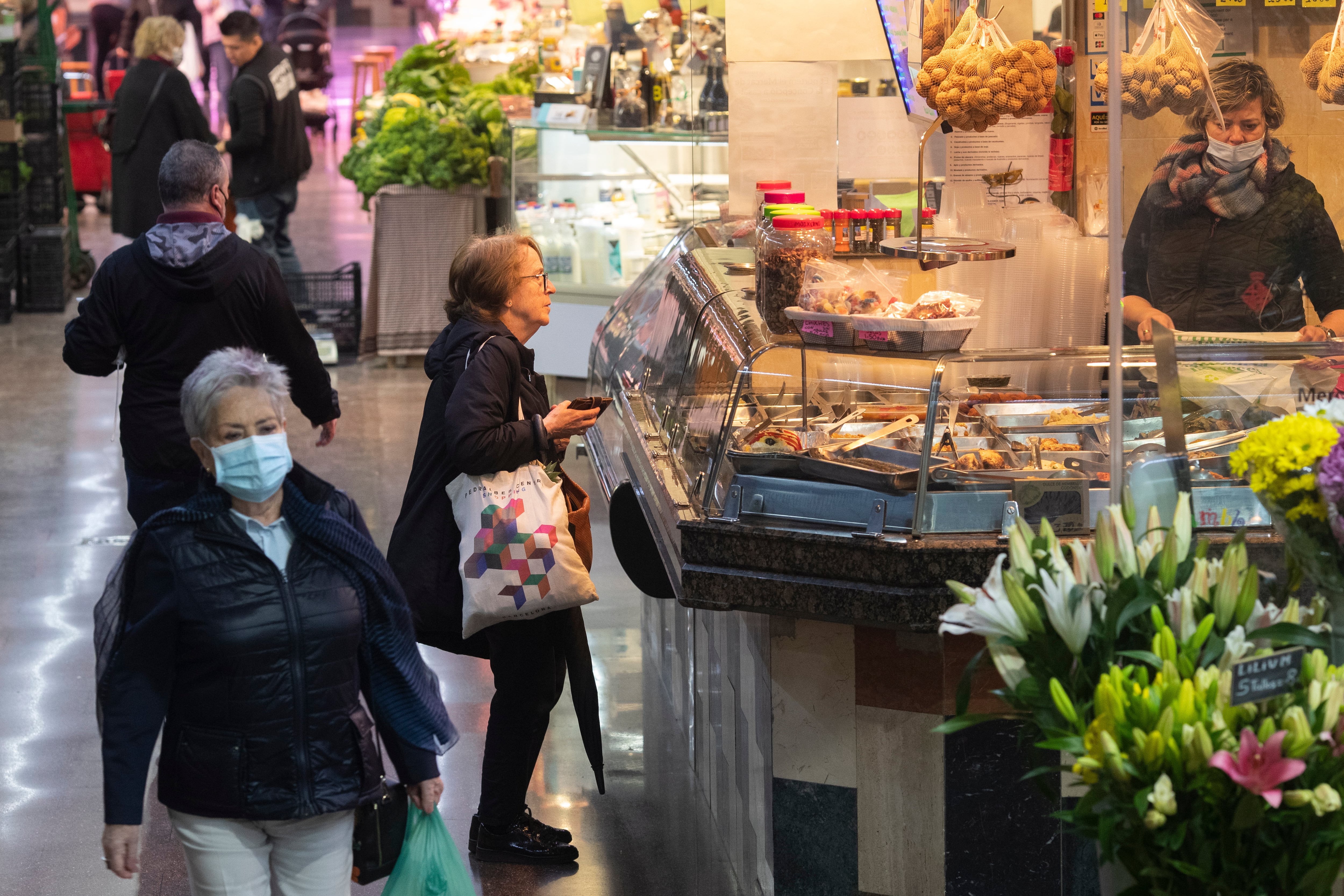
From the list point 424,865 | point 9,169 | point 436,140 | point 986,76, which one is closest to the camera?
point 424,865

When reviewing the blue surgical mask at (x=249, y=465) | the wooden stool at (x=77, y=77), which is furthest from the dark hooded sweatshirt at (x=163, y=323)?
the wooden stool at (x=77, y=77)

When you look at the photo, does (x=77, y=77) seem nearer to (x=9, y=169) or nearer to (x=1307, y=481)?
(x=9, y=169)

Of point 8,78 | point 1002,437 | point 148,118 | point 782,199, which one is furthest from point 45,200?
point 1002,437

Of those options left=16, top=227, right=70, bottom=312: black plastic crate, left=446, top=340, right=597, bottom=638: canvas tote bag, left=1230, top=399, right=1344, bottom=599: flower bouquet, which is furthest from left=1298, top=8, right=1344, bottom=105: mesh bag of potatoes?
left=16, top=227, right=70, bottom=312: black plastic crate

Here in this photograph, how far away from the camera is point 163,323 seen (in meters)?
4.25

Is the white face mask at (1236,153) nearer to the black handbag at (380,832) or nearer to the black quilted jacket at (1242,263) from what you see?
the black quilted jacket at (1242,263)

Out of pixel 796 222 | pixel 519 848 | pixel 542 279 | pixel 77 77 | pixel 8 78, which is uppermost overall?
pixel 77 77

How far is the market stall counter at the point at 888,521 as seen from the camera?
2865 mm

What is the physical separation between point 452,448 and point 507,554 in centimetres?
28

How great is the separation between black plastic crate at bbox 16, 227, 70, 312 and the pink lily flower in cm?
1107

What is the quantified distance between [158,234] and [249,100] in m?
5.90

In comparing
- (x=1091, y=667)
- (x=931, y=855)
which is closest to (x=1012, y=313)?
(x=931, y=855)

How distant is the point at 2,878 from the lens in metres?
3.71

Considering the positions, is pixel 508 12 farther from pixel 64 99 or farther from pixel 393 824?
pixel 393 824
